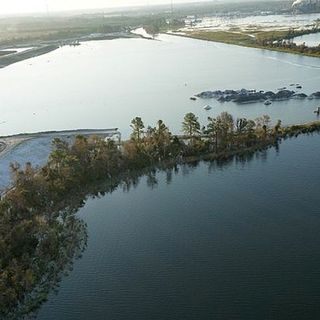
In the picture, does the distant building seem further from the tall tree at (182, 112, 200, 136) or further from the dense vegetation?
the tall tree at (182, 112, 200, 136)

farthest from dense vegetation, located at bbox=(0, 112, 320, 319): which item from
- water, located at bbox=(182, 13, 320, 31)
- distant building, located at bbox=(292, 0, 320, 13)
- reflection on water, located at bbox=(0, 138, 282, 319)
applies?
distant building, located at bbox=(292, 0, 320, 13)

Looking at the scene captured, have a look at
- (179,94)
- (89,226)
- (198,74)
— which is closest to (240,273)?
(89,226)

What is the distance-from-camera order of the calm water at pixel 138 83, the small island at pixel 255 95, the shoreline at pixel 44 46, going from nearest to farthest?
the calm water at pixel 138 83 < the small island at pixel 255 95 < the shoreline at pixel 44 46

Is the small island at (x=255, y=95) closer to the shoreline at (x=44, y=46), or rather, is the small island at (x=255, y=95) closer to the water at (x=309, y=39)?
the water at (x=309, y=39)

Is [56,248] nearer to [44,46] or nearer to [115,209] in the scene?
[115,209]

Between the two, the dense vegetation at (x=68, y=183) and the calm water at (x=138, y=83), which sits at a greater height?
the dense vegetation at (x=68, y=183)

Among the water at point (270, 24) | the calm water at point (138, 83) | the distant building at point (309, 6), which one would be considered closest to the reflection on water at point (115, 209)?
the calm water at point (138, 83)
